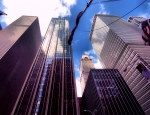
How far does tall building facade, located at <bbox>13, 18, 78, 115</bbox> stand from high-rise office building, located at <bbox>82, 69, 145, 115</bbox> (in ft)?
45.8

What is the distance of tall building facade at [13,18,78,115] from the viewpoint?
67.5 metres

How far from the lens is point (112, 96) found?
7725 centimetres

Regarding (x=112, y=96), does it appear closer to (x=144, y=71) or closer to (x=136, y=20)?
(x=144, y=71)

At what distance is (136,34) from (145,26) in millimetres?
117759

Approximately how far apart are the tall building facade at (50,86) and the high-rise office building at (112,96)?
13957 millimetres

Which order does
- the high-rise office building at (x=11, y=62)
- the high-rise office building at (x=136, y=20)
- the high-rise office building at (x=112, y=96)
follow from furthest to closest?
1. the high-rise office building at (x=136, y=20)
2. the high-rise office building at (x=11, y=62)
3. the high-rise office building at (x=112, y=96)

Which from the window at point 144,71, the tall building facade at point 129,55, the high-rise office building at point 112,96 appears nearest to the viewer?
the window at point 144,71

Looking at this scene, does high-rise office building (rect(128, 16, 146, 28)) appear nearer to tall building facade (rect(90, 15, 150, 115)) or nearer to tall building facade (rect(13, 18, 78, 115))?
tall building facade (rect(90, 15, 150, 115))

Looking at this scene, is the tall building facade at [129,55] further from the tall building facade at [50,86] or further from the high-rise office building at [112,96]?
the tall building facade at [50,86]

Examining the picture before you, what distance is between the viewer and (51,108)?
68.7 meters

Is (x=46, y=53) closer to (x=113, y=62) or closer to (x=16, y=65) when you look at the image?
(x=16, y=65)

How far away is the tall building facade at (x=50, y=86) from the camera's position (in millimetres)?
67500

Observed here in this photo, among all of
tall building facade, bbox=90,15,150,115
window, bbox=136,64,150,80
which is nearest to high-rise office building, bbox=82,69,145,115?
tall building facade, bbox=90,15,150,115

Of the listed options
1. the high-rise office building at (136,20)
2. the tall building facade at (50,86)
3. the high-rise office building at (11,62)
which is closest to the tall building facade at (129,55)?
the tall building facade at (50,86)
